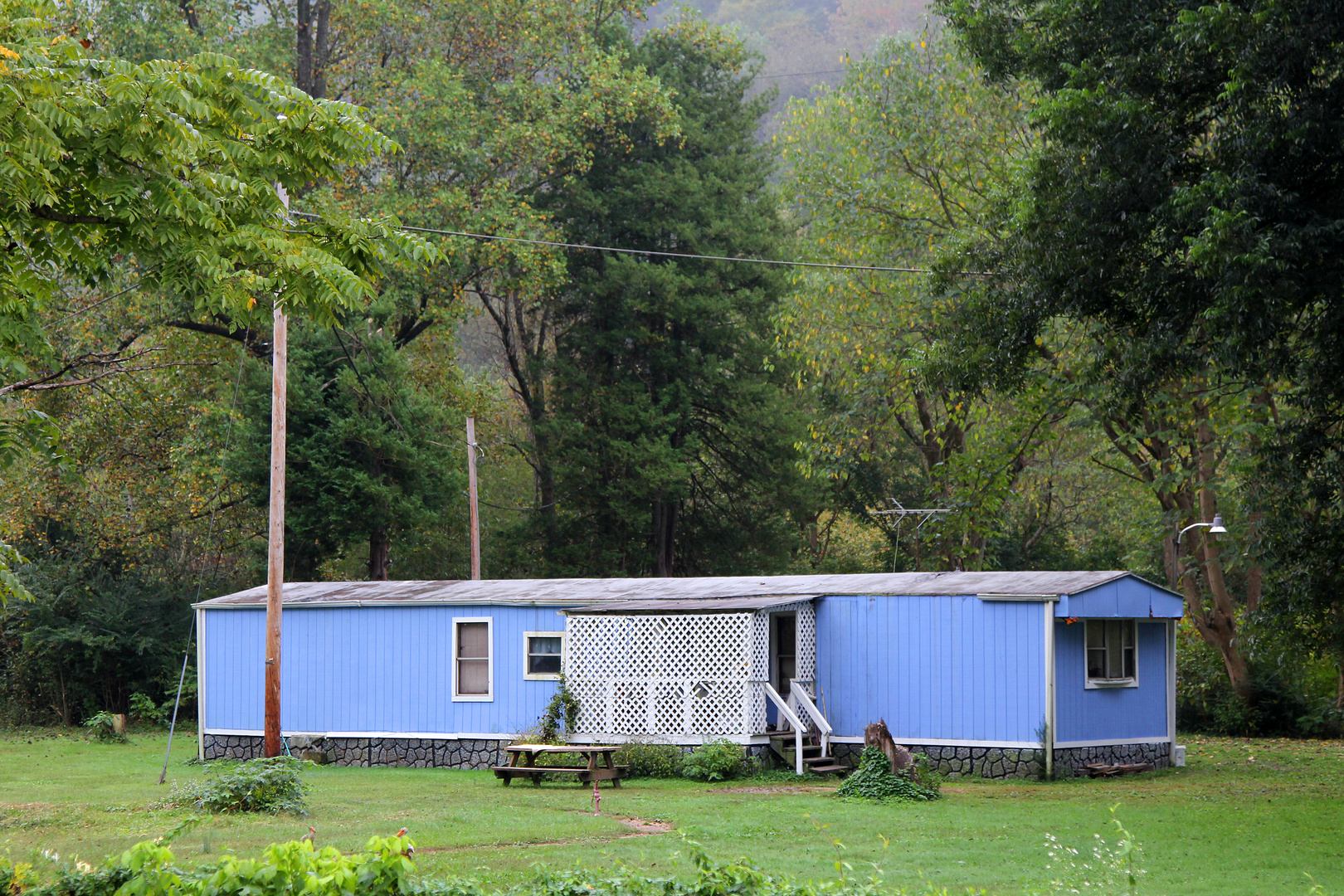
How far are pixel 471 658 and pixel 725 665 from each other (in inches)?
168

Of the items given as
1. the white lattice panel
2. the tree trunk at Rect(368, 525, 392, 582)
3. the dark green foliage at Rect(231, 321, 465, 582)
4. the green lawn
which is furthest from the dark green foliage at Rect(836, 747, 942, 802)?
the tree trunk at Rect(368, 525, 392, 582)

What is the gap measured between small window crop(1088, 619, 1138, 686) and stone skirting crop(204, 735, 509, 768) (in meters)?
8.71

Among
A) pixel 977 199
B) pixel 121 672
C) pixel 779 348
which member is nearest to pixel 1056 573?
pixel 977 199

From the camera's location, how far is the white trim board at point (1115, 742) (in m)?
17.2

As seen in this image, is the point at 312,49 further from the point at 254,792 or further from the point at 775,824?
the point at 775,824

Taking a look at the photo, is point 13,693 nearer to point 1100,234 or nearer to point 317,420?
point 317,420

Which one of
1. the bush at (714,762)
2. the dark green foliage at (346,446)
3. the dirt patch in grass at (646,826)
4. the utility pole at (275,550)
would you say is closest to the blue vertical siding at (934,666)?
the bush at (714,762)

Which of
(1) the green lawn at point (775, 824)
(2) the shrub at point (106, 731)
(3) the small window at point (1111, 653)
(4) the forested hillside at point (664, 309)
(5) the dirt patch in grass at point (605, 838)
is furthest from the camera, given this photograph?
(2) the shrub at point (106, 731)

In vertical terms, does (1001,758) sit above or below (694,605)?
below

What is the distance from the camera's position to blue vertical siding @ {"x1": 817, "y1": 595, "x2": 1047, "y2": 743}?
675 inches

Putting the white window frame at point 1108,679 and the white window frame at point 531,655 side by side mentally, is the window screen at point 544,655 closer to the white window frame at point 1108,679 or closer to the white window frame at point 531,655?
the white window frame at point 531,655

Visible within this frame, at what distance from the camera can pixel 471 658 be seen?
19.5m

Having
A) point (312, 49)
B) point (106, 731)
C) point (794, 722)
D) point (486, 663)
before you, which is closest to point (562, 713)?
point (486, 663)

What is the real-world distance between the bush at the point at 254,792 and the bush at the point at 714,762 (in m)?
5.44
